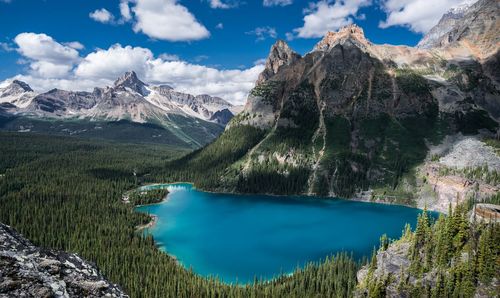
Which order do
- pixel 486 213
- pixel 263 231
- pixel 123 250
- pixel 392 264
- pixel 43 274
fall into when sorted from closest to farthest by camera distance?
pixel 43 274
pixel 486 213
pixel 392 264
pixel 123 250
pixel 263 231

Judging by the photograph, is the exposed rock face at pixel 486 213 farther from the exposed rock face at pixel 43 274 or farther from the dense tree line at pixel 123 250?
the exposed rock face at pixel 43 274

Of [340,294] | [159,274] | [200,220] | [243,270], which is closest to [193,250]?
[243,270]

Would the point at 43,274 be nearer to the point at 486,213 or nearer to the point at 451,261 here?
the point at 451,261

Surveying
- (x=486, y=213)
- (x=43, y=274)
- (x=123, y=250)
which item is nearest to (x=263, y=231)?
(x=123, y=250)

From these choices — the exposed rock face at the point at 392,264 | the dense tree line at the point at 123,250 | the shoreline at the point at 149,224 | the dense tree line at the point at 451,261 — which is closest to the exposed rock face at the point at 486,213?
the dense tree line at the point at 451,261

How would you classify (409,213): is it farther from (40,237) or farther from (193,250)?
(40,237)
